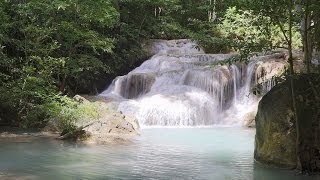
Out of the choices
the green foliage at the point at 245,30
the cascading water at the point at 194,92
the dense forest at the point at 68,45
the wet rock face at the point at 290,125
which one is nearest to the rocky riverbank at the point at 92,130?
the dense forest at the point at 68,45

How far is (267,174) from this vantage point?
7785 mm

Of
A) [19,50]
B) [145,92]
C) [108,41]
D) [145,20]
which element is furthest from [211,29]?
[19,50]

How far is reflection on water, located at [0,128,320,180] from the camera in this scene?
7.69 m

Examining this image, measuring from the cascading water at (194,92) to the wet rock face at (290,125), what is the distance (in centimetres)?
814

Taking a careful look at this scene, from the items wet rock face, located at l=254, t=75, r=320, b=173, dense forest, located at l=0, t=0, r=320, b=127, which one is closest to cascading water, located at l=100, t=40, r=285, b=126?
dense forest, located at l=0, t=0, r=320, b=127

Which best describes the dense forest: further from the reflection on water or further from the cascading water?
the reflection on water

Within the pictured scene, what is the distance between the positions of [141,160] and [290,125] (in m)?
3.03

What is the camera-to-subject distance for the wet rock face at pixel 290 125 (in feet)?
25.4

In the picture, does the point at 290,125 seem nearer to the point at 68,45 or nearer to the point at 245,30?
the point at 68,45

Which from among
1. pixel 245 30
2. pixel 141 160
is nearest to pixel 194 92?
pixel 245 30

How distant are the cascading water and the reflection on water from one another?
12.7 feet

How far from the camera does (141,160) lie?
9.10 m

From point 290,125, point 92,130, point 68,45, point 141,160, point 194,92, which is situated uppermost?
point 68,45

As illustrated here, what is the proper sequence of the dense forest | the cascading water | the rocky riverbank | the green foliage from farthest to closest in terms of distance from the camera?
1. the cascading water
2. the rocky riverbank
3. the dense forest
4. the green foliage
